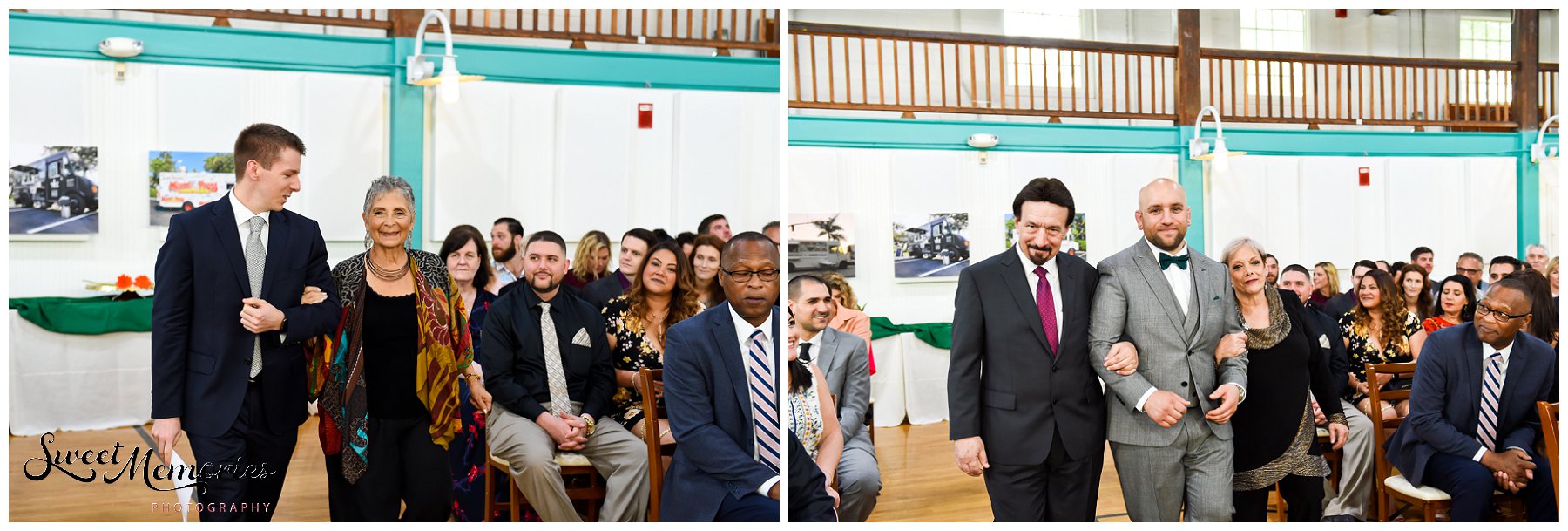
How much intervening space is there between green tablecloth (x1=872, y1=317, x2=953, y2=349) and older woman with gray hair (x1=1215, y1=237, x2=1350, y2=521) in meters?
0.93

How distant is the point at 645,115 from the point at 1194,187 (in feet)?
7.16

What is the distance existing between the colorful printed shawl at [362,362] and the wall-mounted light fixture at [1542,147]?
3779mm

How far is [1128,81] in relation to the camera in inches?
141

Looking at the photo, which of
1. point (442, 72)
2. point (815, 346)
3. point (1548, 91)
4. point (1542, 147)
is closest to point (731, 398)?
point (815, 346)

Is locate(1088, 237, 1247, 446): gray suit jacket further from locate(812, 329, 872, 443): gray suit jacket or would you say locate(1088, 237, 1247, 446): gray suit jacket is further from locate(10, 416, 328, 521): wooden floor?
locate(10, 416, 328, 521): wooden floor

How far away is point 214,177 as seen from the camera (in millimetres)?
4160

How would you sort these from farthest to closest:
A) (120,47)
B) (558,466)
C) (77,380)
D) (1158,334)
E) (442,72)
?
(120,47), (77,380), (442,72), (558,466), (1158,334)

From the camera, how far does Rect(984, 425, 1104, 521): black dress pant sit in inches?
126

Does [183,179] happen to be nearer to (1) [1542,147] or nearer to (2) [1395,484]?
(2) [1395,484]

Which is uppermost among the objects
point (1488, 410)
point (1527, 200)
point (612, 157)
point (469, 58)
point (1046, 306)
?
point (469, 58)

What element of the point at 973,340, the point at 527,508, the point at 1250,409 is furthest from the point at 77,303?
the point at 1250,409

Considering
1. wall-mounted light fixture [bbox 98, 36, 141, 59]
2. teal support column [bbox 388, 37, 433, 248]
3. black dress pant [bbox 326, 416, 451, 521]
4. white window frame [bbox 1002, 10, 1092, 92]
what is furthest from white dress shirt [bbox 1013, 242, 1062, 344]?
wall-mounted light fixture [bbox 98, 36, 141, 59]

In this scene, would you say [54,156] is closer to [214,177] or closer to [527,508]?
[214,177]

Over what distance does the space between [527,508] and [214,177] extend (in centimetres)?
189
